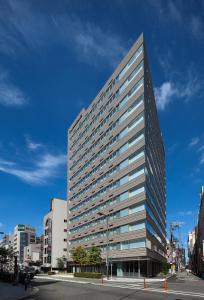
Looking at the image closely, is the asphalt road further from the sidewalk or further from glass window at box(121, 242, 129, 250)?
glass window at box(121, 242, 129, 250)

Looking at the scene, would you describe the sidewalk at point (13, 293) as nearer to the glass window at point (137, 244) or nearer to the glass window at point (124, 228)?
the glass window at point (137, 244)

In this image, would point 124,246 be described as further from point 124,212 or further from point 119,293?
point 119,293

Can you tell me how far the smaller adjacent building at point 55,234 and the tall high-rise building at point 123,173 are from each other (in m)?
34.9

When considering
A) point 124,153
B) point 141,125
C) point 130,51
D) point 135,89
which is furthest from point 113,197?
point 130,51

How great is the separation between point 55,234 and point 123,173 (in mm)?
70568

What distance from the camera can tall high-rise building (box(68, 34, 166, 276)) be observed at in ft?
203

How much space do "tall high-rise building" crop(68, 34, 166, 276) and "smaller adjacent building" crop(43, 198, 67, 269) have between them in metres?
34.9

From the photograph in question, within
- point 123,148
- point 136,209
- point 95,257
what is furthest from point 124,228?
point 123,148

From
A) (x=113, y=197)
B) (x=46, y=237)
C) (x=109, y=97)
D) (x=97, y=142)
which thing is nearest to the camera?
(x=113, y=197)

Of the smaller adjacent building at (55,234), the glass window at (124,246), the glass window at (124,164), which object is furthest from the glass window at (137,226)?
the smaller adjacent building at (55,234)

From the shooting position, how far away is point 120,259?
214 ft

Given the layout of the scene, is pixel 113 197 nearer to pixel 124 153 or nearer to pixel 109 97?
pixel 124 153

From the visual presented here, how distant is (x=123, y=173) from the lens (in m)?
67.9

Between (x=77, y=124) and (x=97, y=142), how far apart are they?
2167cm
